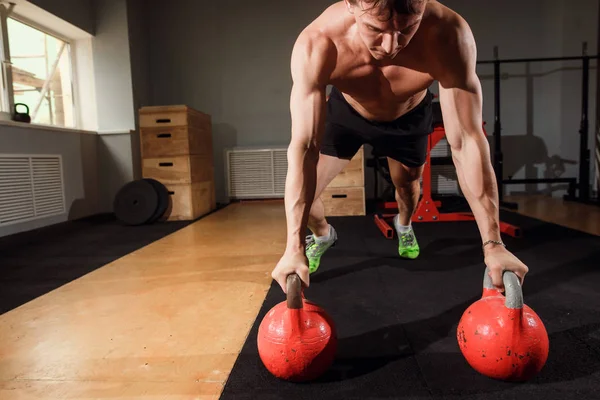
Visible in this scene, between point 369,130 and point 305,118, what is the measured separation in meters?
0.63

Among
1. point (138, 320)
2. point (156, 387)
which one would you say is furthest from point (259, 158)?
point (156, 387)

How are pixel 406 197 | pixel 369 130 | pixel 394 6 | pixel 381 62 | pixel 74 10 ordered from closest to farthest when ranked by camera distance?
pixel 394 6, pixel 381 62, pixel 369 130, pixel 406 197, pixel 74 10

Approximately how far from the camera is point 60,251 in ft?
9.08

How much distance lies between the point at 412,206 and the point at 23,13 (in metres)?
3.89

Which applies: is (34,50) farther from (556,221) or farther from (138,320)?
(556,221)

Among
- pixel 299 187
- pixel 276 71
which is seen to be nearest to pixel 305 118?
pixel 299 187

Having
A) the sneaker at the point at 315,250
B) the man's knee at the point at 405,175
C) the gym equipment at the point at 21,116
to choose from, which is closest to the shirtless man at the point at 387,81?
the man's knee at the point at 405,175

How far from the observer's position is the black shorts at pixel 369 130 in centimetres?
168

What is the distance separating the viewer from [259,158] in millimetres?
5367

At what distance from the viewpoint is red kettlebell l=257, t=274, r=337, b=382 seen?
958 mm

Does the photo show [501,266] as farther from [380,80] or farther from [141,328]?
[141,328]

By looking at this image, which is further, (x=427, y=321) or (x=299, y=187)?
(x=427, y=321)

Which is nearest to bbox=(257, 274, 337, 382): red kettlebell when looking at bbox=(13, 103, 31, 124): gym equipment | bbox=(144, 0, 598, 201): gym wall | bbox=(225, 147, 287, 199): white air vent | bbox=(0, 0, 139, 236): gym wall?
bbox=(13, 103, 31, 124): gym equipment

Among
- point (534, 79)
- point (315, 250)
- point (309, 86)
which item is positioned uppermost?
point (534, 79)
